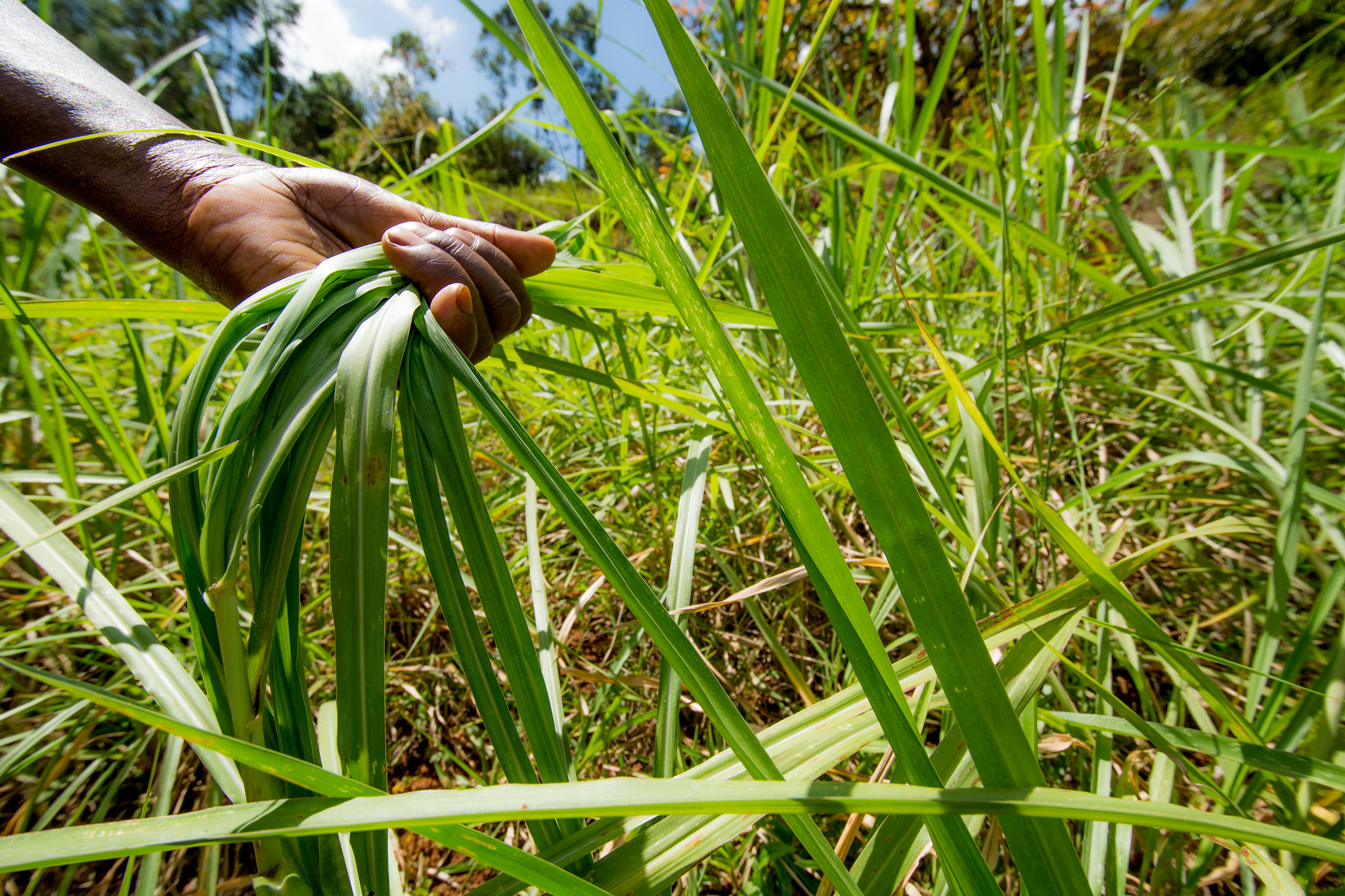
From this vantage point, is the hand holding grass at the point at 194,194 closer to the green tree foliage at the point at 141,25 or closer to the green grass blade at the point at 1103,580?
the green grass blade at the point at 1103,580

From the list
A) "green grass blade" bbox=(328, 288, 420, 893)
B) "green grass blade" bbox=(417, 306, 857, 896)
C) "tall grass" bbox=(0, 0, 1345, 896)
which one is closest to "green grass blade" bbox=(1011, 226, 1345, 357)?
"tall grass" bbox=(0, 0, 1345, 896)

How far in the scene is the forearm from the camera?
2.03ft

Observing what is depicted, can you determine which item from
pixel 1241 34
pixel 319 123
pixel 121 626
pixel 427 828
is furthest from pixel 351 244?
pixel 319 123

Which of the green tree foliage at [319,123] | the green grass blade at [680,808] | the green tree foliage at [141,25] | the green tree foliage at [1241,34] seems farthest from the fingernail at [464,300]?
the green tree foliage at [141,25]

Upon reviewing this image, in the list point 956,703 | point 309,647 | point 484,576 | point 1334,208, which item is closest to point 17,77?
point 309,647

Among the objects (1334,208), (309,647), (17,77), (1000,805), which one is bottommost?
(1000,805)

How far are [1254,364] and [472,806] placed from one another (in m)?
1.09

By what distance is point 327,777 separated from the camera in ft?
0.87

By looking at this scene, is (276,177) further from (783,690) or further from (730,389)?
(783,690)

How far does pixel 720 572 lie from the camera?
0.84 meters

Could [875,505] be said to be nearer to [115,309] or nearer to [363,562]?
[363,562]

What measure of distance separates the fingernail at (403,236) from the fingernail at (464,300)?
0.05 meters

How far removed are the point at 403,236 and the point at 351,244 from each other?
0.36m

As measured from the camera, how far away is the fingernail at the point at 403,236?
48 centimetres
